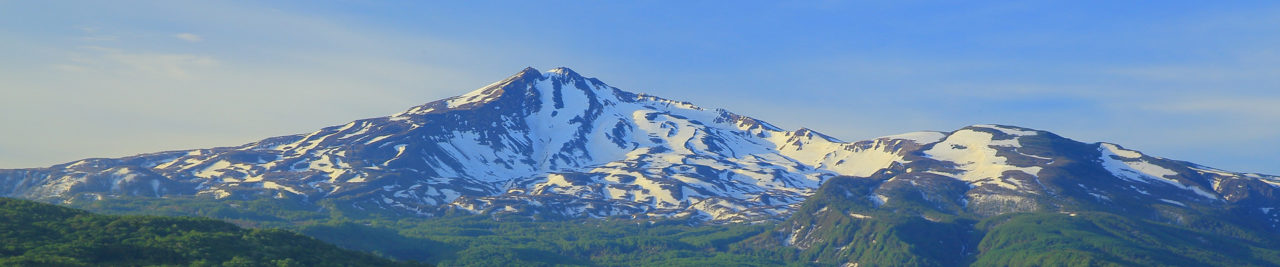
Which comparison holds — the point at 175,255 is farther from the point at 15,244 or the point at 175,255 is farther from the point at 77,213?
the point at 77,213

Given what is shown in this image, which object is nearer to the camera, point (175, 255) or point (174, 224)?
point (175, 255)

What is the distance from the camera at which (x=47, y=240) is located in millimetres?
116062

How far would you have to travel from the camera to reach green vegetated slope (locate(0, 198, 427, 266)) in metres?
108

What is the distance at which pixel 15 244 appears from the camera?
109750mm

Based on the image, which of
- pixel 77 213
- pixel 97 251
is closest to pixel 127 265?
pixel 97 251

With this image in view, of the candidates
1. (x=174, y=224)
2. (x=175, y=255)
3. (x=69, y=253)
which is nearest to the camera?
(x=69, y=253)

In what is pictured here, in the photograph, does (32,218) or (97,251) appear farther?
(32,218)

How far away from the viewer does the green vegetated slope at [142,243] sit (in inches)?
4272

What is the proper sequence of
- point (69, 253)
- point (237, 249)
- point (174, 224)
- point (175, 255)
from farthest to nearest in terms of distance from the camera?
point (174, 224), point (237, 249), point (175, 255), point (69, 253)

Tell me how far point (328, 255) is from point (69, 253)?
95.5 feet

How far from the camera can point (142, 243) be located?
11806 centimetres

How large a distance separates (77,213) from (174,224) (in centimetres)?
1416

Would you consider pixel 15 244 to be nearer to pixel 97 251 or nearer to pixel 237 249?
A: pixel 97 251

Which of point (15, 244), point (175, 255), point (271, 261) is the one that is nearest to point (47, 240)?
point (15, 244)
